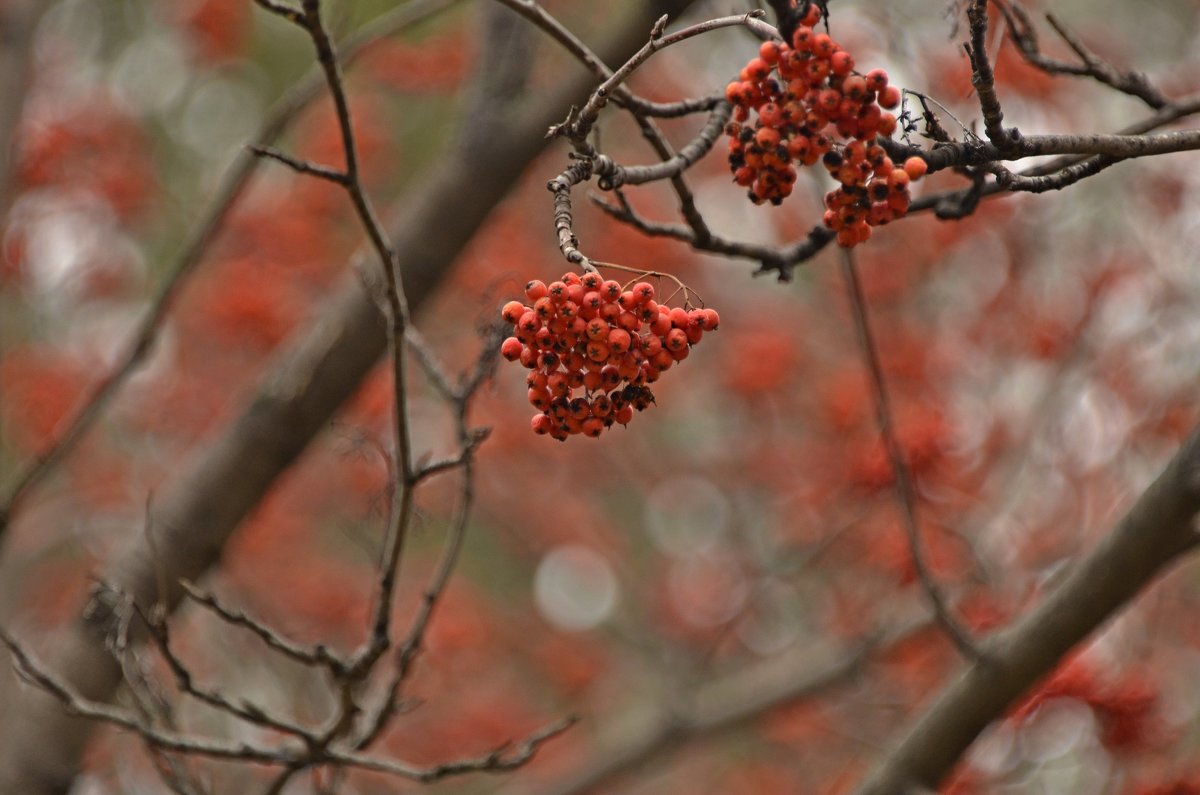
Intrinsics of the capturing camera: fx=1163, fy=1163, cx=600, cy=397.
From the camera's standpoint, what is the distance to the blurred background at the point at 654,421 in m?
4.93

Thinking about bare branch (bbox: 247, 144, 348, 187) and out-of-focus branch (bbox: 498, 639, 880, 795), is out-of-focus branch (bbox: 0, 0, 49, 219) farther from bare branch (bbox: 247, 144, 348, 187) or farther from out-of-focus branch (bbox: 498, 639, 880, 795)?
out-of-focus branch (bbox: 498, 639, 880, 795)

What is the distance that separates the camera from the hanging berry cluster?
153cm

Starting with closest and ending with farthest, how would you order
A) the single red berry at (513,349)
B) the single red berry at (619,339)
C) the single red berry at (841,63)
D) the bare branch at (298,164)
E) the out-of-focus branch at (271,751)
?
the single red berry at (841,63) → the single red berry at (619,339) → the single red berry at (513,349) → the bare branch at (298,164) → the out-of-focus branch at (271,751)

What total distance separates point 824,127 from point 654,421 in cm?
681

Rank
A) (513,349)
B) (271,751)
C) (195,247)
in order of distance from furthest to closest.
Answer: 1. (195,247)
2. (271,751)
3. (513,349)

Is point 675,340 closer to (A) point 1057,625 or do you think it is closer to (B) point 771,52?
(B) point 771,52

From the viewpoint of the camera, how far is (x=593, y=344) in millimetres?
1636

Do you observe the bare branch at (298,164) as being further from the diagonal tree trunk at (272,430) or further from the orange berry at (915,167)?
the diagonal tree trunk at (272,430)

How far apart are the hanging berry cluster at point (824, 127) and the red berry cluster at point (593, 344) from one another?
234mm

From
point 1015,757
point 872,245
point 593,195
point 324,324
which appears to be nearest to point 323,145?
point 872,245

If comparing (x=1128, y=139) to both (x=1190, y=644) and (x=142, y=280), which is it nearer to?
(x=1190, y=644)

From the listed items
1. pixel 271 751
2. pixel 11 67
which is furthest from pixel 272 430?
pixel 11 67

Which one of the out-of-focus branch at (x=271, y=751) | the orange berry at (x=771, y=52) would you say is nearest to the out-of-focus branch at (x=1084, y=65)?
Answer: the orange berry at (x=771, y=52)

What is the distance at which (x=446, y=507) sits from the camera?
827 centimetres
